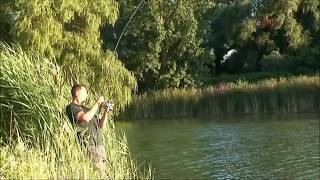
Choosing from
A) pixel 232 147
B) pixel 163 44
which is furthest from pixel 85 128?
pixel 163 44

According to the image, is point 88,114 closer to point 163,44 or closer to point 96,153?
point 96,153

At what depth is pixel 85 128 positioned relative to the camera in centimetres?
727

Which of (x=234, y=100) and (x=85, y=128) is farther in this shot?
(x=234, y=100)

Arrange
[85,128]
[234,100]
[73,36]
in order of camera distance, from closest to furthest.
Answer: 1. [85,128]
2. [73,36]
3. [234,100]

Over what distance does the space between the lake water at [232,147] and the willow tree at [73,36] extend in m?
1.87

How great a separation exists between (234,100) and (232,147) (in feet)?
36.4

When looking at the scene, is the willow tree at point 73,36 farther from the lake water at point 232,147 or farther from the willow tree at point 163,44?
the willow tree at point 163,44

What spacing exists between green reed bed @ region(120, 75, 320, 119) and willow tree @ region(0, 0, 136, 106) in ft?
37.2

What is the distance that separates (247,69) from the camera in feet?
119

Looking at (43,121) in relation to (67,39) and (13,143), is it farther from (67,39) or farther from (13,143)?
(67,39)

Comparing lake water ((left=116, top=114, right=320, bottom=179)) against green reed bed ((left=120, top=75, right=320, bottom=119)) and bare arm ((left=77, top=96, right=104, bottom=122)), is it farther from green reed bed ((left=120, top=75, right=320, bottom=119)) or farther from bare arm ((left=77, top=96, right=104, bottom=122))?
bare arm ((left=77, top=96, right=104, bottom=122))

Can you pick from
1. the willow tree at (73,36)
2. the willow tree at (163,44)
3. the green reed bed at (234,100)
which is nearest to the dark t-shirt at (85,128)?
the willow tree at (73,36)

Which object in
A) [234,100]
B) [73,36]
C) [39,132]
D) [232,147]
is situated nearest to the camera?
[39,132]

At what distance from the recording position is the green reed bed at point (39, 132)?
6.95 meters
